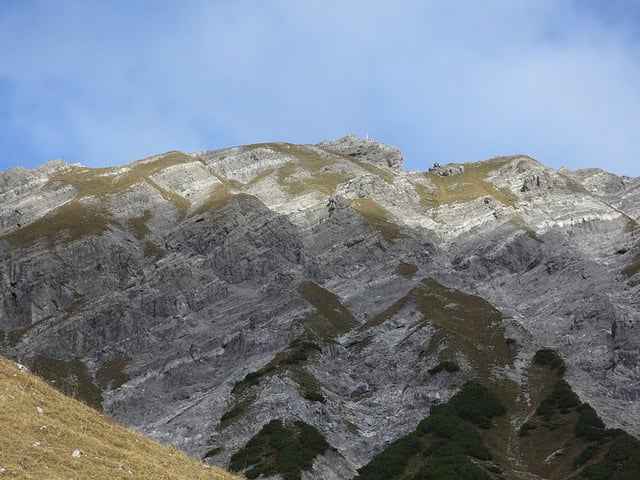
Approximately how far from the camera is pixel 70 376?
100812mm

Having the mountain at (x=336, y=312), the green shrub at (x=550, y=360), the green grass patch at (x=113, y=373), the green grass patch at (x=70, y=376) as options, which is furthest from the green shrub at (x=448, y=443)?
the green grass patch at (x=113, y=373)

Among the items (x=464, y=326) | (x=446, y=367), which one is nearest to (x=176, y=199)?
(x=464, y=326)

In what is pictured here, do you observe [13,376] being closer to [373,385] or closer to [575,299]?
[373,385]

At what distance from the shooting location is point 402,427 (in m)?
72.8

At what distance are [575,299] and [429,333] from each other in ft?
81.7

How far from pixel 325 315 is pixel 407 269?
965 inches

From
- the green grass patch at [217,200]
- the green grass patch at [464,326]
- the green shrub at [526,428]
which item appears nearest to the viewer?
the green shrub at [526,428]

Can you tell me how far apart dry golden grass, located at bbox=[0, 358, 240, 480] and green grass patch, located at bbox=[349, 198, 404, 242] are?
110 m

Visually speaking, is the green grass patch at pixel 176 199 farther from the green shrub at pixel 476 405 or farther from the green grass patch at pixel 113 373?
the green shrub at pixel 476 405

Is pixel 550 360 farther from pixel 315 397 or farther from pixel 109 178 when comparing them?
pixel 109 178

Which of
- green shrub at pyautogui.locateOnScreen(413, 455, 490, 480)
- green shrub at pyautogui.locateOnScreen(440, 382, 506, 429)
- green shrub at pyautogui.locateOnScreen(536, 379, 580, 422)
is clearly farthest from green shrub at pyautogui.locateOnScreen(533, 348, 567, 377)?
green shrub at pyautogui.locateOnScreen(413, 455, 490, 480)

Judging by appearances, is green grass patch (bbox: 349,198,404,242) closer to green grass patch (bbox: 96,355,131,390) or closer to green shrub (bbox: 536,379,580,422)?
green grass patch (bbox: 96,355,131,390)

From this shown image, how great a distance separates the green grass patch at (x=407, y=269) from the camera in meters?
123

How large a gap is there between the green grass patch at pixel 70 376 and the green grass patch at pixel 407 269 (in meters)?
52.4
